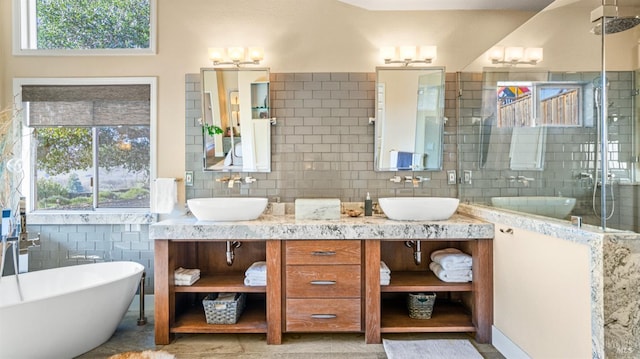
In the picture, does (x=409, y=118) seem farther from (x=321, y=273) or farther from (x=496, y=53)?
(x=321, y=273)

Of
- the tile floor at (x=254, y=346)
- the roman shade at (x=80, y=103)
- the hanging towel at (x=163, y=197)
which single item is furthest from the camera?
the roman shade at (x=80, y=103)

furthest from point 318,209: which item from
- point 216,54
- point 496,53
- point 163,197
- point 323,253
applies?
point 496,53

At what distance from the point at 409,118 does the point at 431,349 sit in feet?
6.38

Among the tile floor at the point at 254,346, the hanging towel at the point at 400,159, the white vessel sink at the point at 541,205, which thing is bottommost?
the tile floor at the point at 254,346

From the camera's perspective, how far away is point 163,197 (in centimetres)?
311

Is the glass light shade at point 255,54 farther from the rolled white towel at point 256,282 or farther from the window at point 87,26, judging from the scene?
the rolled white towel at point 256,282

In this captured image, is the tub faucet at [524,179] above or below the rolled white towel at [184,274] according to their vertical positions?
above

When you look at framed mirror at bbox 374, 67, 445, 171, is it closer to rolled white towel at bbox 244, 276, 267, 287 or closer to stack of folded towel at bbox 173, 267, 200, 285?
rolled white towel at bbox 244, 276, 267, 287

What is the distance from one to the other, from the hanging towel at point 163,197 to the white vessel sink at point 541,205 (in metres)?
2.84

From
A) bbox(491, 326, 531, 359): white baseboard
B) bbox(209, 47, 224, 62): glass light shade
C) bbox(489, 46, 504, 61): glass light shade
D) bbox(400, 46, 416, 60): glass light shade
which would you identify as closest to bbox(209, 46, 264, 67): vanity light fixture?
bbox(209, 47, 224, 62): glass light shade

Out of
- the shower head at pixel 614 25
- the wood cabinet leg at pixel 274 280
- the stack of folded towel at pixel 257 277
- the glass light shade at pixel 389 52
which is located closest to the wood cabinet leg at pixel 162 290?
the stack of folded towel at pixel 257 277

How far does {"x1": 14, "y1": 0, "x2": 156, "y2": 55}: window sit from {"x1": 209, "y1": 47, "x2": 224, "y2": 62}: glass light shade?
28.5 inches

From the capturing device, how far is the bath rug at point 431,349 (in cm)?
238

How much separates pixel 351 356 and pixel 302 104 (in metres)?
2.17
